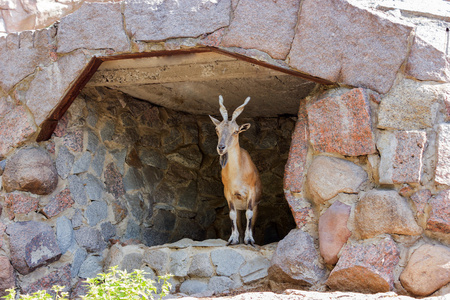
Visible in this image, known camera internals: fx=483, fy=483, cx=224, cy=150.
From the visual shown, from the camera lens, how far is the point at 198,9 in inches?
153

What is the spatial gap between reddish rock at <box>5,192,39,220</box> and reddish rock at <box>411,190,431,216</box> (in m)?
3.12

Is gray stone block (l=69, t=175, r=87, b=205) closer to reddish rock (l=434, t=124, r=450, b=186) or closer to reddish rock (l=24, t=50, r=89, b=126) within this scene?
reddish rock (l=24, t=50, r=89, b=126)

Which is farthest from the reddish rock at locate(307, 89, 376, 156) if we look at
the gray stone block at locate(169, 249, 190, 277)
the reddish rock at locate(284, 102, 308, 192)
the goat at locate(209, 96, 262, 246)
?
the gray stone block at locate(169, 249, 190, 277)

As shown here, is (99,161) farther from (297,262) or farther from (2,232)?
(297,262)

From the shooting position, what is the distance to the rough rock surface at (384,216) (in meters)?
3.38

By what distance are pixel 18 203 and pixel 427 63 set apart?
349cm

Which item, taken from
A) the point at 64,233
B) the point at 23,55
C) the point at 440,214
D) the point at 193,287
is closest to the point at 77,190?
the point at 64,233

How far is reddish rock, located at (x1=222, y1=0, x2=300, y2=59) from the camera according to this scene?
3.76 metres

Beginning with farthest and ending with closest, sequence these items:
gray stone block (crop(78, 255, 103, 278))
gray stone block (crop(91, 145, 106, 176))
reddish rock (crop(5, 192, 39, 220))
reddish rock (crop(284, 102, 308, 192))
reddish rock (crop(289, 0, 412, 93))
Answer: gray stone block (crop(91, 145, 106, 176)) → gray stone block (crop(78, 255, 103, 278)) → reddish rock (crop(5, 192, 39, 220)) → reddish rock (crop(284, 102, 308, 192)) → reddish rock (crop(289, 0, 412, 93))

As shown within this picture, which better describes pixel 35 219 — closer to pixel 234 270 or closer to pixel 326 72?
pixel 234 270

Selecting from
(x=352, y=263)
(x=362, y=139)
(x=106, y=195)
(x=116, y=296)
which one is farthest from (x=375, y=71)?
(x=106, y=195)

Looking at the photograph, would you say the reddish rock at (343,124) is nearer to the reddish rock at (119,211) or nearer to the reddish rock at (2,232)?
the reddish rock at (119,211)

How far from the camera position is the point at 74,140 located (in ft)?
15.0

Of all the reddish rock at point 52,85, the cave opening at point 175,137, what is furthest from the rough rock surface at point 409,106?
the reddish rock at point 52,85
